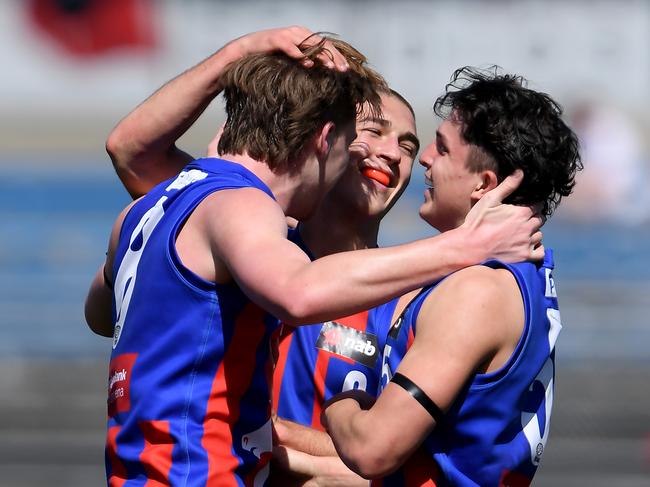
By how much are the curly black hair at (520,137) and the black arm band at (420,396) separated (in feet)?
1.99

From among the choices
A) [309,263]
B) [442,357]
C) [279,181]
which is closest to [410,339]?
[442,357]

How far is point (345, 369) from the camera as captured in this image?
3590 mm

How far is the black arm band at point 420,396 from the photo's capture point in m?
2.73

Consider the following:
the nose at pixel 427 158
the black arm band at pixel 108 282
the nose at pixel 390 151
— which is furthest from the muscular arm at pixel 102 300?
the nose at pixel 390 151

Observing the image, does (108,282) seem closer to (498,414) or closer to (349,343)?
(349,343)

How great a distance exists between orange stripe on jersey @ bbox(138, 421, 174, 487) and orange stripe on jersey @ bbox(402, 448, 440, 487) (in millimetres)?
648

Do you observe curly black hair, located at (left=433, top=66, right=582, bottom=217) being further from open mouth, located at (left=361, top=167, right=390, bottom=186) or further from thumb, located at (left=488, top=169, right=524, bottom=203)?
open mouth, located at (left=361, top=167, right=390, bottom=186)

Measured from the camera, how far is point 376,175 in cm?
392

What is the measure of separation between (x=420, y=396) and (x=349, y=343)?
2.97ft

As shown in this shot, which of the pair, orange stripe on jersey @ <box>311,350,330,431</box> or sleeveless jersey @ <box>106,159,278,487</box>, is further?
orange stripe on jersey @ <box>311,350,330,431</box>

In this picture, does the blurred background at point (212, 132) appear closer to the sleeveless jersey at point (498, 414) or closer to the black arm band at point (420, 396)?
the sleeveless jersey at point (498, 414)

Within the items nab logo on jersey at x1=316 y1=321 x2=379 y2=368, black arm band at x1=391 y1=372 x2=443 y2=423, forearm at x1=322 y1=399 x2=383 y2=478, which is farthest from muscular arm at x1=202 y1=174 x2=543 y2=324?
nab logo on jersey at x1=316 y1=321 x2=379 y2=368

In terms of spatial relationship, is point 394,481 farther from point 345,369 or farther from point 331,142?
point 331,142

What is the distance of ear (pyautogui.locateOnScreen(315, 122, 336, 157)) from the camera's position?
306 centimetres
